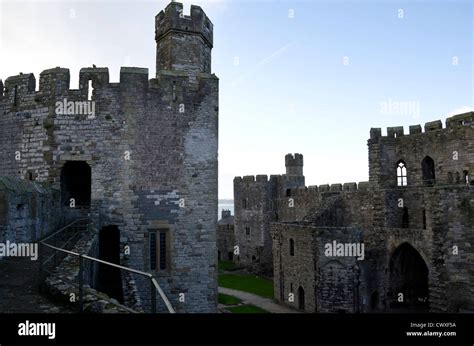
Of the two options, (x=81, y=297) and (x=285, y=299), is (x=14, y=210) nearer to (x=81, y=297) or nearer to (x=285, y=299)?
(x=81, y=297)

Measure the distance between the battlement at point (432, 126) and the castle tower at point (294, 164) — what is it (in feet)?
47.3

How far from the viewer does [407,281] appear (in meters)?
25.7

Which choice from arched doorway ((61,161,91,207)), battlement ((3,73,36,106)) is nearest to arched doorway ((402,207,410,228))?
arched doorway ((61,161,91,207))

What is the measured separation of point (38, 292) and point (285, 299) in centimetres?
2185

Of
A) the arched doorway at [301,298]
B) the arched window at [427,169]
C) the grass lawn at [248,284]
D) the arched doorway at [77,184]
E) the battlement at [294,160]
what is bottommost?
the grass lawn at [248,284]

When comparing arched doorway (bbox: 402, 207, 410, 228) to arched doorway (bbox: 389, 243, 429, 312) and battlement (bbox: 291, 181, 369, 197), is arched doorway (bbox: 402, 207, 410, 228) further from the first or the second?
battlement (bbox: 291, 181, 369, 197)

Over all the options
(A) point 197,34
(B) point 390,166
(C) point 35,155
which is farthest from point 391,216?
(C) point 35,155

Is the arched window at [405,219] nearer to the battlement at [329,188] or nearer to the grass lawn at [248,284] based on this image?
the battlement at [329,188]

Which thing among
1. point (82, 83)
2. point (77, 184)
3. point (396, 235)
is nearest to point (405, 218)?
point (396, 235)

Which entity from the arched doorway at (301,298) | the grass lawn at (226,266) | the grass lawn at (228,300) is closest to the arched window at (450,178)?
the arched doorway at (301,298)

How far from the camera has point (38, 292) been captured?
7559mm

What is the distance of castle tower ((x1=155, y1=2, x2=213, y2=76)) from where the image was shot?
15492mm

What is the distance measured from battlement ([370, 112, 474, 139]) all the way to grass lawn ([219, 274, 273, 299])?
14617 mm

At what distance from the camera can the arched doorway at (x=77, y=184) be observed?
49.4 feet
